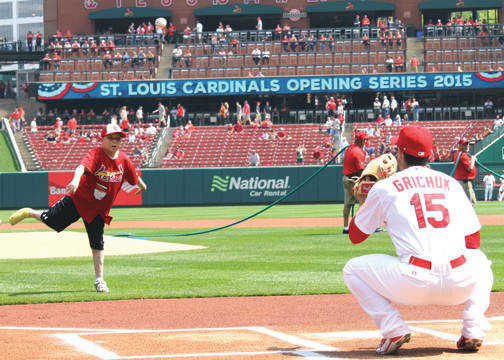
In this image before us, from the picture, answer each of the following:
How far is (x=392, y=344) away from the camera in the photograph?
5.06 metres

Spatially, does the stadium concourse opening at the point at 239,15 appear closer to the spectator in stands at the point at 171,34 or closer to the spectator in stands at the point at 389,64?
the spectator in stands at the point at 171,34

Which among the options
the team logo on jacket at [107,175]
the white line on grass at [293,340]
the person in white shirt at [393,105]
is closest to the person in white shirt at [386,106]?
the person in white shirt at [393,105]

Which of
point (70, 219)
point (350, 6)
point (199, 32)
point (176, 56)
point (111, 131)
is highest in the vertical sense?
point (350, 6)

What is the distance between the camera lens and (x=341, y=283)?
30.0ft

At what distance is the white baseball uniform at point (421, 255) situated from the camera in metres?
4.98

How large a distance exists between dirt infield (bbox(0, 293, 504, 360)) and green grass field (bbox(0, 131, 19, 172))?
3230 centimetres

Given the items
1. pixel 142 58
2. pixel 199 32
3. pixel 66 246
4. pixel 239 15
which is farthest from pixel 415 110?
pixel 66 246

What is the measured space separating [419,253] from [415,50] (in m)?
43.0

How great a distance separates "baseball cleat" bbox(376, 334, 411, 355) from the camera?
199 inches

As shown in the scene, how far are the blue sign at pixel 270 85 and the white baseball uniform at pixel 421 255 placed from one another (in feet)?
129

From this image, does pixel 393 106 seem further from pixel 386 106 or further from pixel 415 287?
pixel 415 287

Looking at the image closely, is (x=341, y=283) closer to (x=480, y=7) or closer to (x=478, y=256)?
(x=478, y=256)

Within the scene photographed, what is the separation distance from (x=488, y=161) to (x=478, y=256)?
30.7 meters

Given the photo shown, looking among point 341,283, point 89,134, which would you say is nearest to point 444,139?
point 89,134
